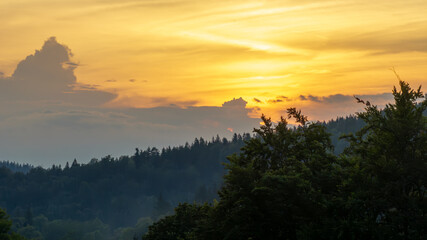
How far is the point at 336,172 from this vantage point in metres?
40.6

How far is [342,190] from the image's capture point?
38688 millimetres

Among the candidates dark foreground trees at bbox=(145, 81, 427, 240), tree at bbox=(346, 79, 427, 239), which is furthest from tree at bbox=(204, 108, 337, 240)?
tree at bbox=(346, 79, 427, 239)

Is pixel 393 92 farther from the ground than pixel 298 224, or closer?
farther from the ground

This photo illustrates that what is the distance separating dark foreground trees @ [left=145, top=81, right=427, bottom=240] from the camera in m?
35.3

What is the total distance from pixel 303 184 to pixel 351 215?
372 cm

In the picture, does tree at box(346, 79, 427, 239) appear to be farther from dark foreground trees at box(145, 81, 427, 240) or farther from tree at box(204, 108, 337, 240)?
tree at box(204, 108, 337, 240)

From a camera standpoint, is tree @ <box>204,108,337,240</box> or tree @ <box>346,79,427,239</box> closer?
tree @ <box>346,79,427,239</box>

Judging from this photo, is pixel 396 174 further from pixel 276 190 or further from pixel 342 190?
pixel 276 190

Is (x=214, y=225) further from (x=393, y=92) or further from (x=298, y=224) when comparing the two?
(x=393, y=92)

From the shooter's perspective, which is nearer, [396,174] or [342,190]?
[396,174]

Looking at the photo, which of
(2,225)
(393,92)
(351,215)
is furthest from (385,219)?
(2,225)

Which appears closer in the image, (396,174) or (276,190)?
(396,174)

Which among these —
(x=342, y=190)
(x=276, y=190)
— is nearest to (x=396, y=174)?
(x=342, y=190)

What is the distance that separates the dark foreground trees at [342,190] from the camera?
35312 mm
